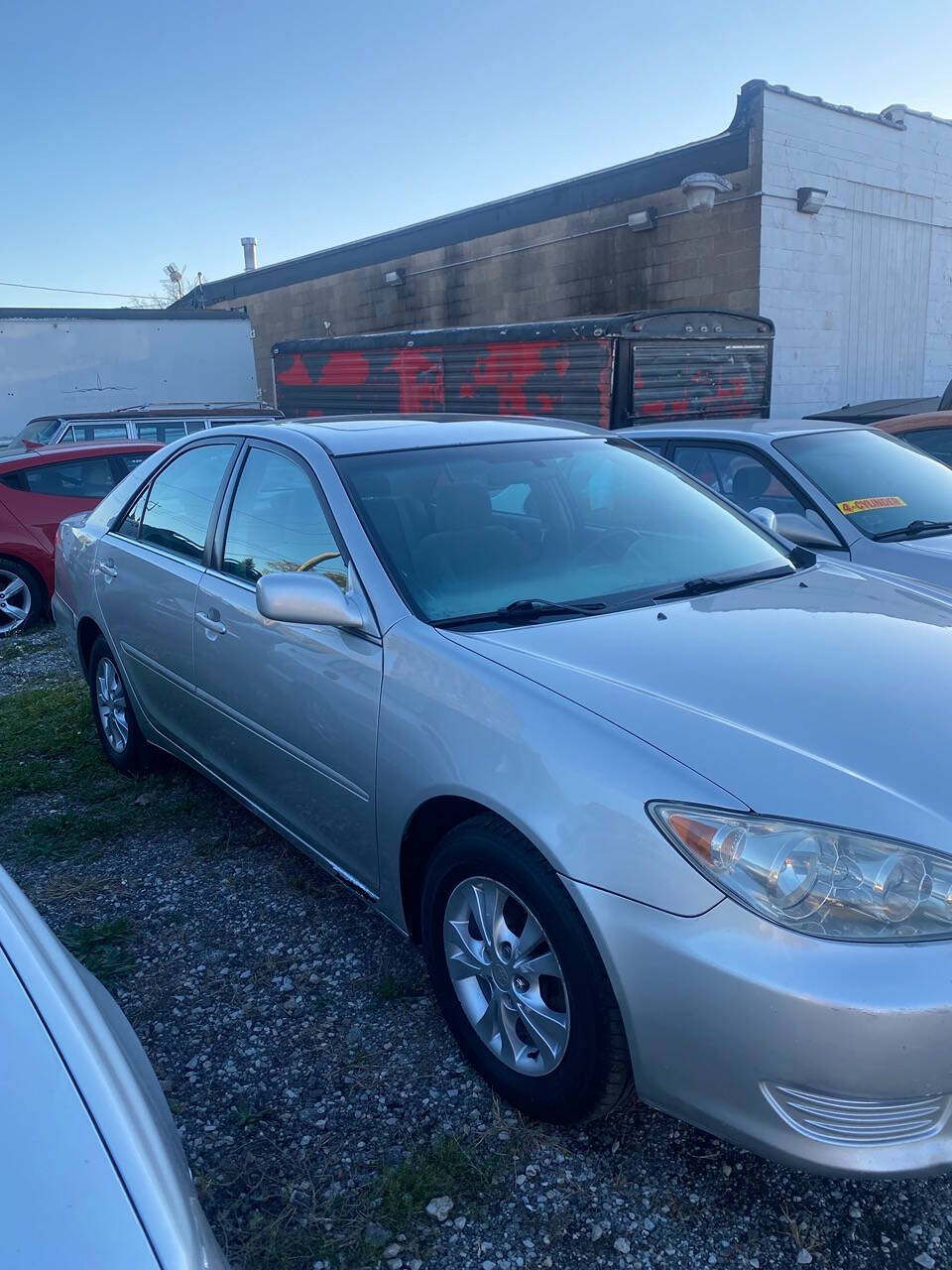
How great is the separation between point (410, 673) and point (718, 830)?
95 centimetres

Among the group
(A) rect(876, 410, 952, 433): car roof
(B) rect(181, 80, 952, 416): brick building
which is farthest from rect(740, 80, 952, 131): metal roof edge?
(A) rect(876, 410, 952, 433): car roof

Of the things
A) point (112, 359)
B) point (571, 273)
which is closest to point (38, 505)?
point (571, 273)

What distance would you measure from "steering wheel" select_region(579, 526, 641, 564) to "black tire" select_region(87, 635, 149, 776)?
2353mm

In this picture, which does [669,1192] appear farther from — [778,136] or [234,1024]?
[778,136]

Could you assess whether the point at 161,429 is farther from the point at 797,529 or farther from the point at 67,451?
the point at 797,529

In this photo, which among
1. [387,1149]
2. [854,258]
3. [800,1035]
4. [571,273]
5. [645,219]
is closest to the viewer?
[800,1035]

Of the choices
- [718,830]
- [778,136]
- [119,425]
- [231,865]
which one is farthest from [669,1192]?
[778,136]

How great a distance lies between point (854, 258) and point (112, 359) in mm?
11691

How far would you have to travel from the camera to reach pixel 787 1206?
86.5 inches

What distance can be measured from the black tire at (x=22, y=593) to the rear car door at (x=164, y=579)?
3.73 metres

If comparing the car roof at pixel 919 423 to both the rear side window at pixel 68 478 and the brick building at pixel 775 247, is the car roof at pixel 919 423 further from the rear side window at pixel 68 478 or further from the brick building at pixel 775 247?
the brick building at pixel 775 247

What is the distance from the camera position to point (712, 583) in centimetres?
307

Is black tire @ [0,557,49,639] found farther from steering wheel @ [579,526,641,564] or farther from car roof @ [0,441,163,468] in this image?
steering wheel @ [579,526,641,564]

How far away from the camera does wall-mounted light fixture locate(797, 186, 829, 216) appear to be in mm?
13008
